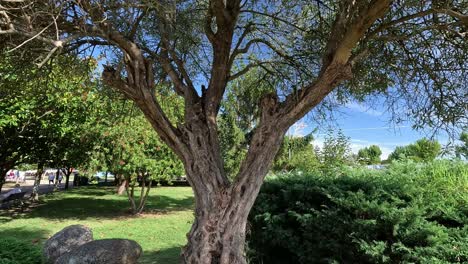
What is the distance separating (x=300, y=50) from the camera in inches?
242

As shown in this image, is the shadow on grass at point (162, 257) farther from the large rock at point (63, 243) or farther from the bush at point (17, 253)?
the bush at point (17, 253)

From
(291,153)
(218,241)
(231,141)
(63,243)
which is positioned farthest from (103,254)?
(291,153)

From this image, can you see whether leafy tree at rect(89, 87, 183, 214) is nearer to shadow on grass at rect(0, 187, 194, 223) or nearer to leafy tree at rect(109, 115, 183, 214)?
leafy tree at rect(109, 115, 183, 214)

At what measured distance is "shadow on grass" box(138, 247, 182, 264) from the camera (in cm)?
918

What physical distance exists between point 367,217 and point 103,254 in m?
4.81

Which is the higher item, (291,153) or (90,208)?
(291,153)

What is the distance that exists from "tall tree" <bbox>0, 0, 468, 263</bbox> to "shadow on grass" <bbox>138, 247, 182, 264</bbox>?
4943 millimetres

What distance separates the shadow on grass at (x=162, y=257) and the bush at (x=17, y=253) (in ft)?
11.9

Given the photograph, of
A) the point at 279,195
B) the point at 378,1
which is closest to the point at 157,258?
the point at 279,195

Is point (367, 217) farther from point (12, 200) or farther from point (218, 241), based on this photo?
point (12, 200)

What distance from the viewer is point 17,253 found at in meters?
5.44

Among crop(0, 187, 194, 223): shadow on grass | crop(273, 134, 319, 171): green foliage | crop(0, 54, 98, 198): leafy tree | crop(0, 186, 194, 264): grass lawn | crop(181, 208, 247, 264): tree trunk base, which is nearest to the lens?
crop(181, 208, 247, 264): tree trunk base

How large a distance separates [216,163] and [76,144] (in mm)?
14255

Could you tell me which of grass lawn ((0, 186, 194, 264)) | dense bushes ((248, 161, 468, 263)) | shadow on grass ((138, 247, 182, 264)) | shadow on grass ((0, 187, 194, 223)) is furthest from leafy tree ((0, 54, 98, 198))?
dense bushes ((248, 161, 468, 263))
